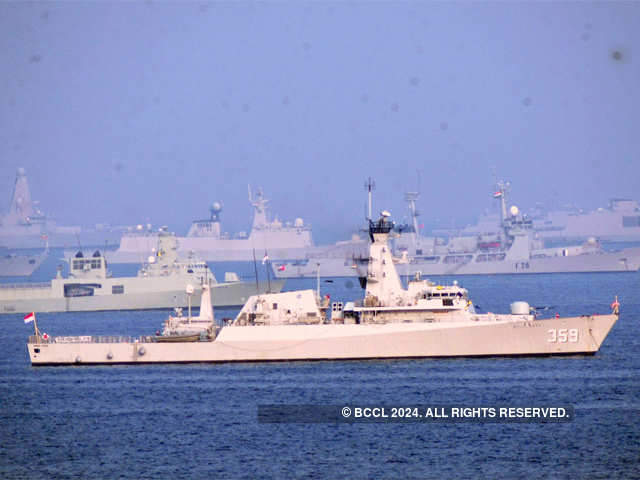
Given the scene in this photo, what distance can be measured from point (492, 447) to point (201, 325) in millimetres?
16218

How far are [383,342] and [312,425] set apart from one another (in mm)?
9372

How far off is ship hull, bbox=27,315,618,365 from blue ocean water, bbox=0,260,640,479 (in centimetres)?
50

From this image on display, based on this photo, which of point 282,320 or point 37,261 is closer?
point 282,320

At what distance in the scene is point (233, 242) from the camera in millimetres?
161125

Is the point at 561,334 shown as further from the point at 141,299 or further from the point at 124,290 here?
the point at 124,290

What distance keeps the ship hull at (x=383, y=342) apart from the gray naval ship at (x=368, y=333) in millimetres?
33

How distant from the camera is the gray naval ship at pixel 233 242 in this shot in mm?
154125

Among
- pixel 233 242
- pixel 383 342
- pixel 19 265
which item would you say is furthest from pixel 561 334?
pixel 233 242

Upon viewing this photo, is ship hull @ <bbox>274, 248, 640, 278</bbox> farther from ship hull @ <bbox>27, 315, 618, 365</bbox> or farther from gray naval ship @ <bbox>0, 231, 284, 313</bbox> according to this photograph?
ship hull @ <bbox>27, 315, 618, 365</bbox>

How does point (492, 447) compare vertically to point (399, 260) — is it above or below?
below

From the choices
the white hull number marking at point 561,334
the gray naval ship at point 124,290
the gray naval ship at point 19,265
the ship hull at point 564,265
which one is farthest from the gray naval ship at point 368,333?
the gray naval ship at point 19,265

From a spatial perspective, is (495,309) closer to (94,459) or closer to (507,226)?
(94,459)

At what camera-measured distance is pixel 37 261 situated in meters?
134

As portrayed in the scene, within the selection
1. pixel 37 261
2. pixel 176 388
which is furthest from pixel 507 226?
pixel 176 388
